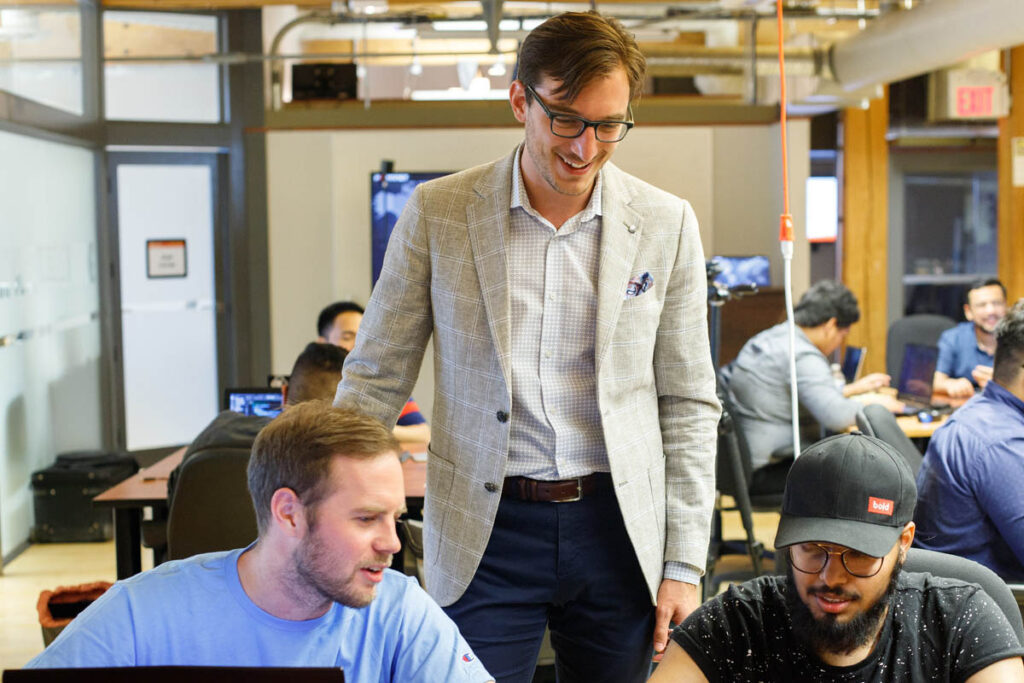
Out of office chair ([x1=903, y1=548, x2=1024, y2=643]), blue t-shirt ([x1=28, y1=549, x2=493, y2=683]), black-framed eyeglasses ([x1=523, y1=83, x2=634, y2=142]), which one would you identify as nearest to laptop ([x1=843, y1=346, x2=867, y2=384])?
office chair ([x1=903, y1=548, x2=1024, y2=643])

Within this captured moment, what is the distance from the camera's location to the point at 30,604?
17.9ft

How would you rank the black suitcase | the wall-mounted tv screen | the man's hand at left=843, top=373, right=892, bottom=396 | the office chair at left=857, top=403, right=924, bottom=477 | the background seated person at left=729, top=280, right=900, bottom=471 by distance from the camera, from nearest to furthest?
the office chair at left=857, top=403, right=924, bottom=477, the background seated person at left=729, top=280, right=900, bottom=471, the man's hand at left=843, top=373, right=892, bottom=396, the black suitcase, the wall-mounted tv screen

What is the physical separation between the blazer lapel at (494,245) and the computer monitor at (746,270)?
6557mm

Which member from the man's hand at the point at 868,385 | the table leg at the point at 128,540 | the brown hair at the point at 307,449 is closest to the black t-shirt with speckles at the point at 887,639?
the brown hair at the point at 307,449

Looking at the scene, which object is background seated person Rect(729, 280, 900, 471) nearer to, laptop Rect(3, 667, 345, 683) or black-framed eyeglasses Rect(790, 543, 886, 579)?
black-framed eyeglasses Rect(790, 543, 886, 579)

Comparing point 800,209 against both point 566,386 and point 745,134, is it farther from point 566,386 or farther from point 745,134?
point 566,386

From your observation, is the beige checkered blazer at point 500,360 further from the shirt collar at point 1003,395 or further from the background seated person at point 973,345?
the background seated person at point 973,345

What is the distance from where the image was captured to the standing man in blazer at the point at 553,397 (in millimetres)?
1958

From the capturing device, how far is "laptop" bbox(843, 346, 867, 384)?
A: 686cm

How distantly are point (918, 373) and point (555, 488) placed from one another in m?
4.62

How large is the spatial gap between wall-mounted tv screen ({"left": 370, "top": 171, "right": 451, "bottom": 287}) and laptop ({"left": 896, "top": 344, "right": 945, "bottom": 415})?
333 cm

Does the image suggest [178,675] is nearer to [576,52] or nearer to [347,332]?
[576,52]

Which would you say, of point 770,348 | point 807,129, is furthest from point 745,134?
point 770,348

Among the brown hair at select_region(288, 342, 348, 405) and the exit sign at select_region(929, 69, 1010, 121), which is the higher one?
the exit sign at select_region(929, 69, 1010, 121)
